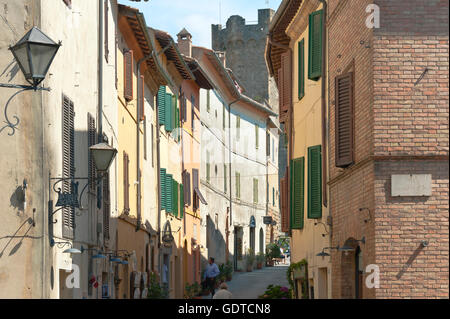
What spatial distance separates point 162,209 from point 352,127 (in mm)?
14945

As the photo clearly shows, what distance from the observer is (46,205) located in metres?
13.9

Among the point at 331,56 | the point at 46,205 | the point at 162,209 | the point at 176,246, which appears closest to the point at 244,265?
the point at 176,246

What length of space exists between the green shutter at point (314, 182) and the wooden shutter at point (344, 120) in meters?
2.90

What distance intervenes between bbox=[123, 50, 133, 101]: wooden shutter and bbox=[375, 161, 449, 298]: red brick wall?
10.9 metres

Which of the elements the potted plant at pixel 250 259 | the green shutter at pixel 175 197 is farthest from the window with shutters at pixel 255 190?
the green shutter at pixel 175 197

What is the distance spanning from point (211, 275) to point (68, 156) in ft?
58.3

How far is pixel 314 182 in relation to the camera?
18719 mm

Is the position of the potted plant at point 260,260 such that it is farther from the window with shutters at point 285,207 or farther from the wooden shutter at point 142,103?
the window with shutters at point 285,207

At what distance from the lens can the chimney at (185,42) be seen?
38062 millimetres

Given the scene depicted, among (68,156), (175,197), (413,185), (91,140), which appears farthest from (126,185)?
(413,185)

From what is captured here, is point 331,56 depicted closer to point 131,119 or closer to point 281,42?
point 281,42

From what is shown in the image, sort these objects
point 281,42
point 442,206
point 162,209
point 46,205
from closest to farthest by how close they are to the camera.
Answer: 1. point 442,206
2. point 46,205
3. point 281,42
4. point 162,209

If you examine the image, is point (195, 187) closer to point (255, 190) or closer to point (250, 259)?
point (250, 259)
